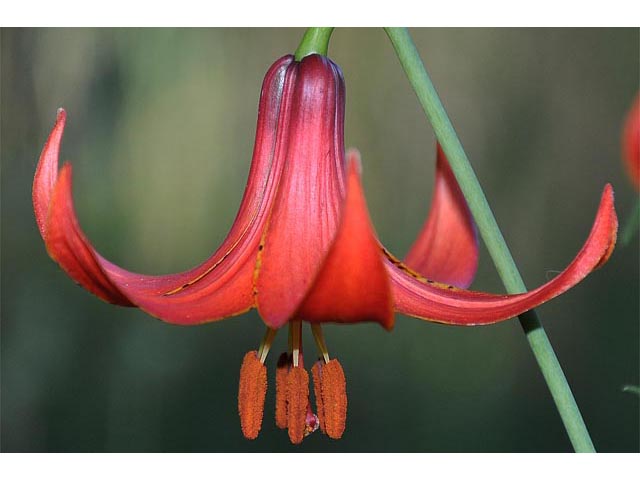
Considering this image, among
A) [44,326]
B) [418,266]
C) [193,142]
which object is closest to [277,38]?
[193,142]

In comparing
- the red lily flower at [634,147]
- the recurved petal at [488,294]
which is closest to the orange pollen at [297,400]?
the recurved petal at [488,294]

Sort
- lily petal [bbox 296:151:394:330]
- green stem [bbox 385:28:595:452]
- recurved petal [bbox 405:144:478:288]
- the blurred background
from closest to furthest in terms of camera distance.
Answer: lily petal [bbox 296:151:394:330], green stem [bbox 385:28:595:452], recurved petal [bbox 405:144:478:288], the blurred background

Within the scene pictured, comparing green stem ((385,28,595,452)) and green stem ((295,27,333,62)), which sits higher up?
green stem ((295,27,333,62))

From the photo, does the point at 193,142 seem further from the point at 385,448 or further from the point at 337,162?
the point at 337,162

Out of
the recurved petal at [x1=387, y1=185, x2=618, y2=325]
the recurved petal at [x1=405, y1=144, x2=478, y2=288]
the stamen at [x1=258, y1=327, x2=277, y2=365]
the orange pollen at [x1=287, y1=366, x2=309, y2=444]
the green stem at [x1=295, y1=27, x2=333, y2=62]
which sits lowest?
the orange pollen at [x1=287, y1=366, x2=309, y2=444]

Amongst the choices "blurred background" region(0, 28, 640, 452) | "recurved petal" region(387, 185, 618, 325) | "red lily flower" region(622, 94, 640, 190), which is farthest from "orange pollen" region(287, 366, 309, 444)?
"blurred background" region(0, 28, 640, 452)

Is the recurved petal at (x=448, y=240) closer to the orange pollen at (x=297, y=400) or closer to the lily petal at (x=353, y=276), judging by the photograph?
the orange pollen at (x=297, y=400)

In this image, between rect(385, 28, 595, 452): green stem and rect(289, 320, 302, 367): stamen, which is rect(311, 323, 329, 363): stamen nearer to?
rect(289, 320, 302, 367): stamen

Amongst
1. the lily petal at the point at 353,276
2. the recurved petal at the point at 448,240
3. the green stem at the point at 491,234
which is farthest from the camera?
the recurved petal at the point at 448,240
